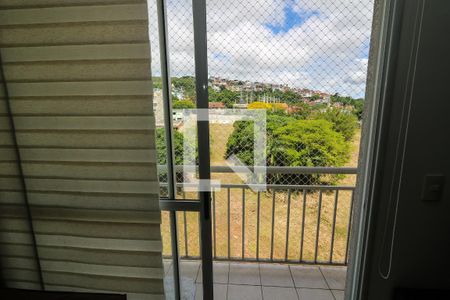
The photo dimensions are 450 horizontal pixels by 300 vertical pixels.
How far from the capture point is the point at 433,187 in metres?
1.09

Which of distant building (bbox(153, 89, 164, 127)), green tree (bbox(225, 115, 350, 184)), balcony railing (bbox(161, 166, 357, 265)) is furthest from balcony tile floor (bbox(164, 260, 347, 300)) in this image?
distant building (bbox(153, 89, 164, 127))

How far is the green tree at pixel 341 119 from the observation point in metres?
2.07

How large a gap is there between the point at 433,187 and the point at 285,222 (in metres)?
1.42

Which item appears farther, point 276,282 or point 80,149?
point 276,282

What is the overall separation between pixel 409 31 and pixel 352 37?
75 centimetres

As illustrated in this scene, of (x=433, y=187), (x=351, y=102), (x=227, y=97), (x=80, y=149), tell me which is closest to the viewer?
(x=433, y=187)

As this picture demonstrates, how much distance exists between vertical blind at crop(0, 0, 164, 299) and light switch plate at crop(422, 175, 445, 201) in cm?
126

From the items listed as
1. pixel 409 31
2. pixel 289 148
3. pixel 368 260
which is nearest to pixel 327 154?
pixel 289 148

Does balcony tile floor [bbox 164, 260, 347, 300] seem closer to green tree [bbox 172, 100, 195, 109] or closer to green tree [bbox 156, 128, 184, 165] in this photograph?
green tree [bbox 156, 128, 184, 165]

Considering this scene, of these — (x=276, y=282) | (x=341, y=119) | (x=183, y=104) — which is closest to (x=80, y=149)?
(x=183, y=104)

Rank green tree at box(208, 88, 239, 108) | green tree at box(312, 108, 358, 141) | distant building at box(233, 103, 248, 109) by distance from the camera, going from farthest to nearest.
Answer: green tree at box(312, 108, 358, 141) < distant building at box(233, 103, 248, 109) < green tree at box(208, 88, 239, 108)

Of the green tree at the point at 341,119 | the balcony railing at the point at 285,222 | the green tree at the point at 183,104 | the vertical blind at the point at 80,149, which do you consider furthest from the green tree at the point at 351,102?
the vertical blind at the point at 80,149

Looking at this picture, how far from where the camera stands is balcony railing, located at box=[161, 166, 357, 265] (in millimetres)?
2234

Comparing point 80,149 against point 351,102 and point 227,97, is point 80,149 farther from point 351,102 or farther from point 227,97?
point 351,102
